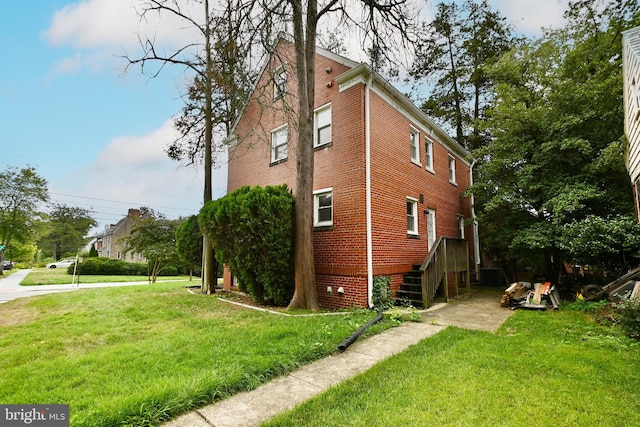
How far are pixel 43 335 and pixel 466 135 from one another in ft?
65.1

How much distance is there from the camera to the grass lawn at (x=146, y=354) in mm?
2771

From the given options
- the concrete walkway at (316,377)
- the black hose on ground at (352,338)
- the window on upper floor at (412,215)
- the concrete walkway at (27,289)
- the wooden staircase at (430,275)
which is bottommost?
the concrete walkway at (27,289)

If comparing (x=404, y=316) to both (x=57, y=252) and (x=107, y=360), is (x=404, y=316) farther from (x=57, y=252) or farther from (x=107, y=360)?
(x=57, y=252)

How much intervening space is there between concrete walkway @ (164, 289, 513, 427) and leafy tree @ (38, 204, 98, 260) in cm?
5715

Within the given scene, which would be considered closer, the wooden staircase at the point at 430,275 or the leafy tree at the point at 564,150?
the wooden staircase at the point at 430,275

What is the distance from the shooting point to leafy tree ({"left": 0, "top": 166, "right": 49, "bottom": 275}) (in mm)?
21781

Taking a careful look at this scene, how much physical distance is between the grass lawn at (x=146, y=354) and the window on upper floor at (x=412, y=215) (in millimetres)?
4366

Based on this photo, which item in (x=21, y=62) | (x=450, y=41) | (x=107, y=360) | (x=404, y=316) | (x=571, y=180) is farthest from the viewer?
(x=450, y=41)

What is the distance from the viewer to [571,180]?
373 inches

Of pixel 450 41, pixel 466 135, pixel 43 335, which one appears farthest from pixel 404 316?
pixel 450 41

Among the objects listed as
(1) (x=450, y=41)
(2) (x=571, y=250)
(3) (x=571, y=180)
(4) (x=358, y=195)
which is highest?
(1) (x=450, y=41)

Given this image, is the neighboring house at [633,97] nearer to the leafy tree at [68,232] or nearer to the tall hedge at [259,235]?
the tall hedge at [259,235]

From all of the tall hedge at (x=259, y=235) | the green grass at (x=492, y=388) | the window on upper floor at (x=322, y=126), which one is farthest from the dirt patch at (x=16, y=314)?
the window on upper floor at (x=322, y=126)

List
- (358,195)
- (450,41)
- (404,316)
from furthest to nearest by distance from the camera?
1. (450,41)
2. (358,195)
3. (404,316)
